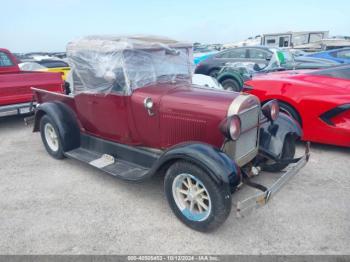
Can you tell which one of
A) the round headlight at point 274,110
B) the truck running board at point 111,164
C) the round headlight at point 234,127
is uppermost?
the round headlight at point 234,127

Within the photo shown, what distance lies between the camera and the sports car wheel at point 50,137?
473cm

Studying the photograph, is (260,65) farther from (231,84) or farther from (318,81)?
(318,81)

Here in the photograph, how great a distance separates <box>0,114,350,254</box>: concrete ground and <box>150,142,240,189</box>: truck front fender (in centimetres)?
61

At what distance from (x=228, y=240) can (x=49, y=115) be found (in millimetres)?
3273

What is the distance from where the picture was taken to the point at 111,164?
12.9ft

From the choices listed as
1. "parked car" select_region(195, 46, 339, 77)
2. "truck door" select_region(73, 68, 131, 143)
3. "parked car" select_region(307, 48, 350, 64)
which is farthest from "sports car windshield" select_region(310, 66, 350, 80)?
"parked car" select_region(307, 48, 350, 64)

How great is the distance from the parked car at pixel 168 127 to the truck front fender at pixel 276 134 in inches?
0.5

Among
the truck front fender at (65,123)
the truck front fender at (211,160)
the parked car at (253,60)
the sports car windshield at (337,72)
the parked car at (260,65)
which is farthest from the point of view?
the parked car at (253,60)

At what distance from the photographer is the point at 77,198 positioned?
3740 mm

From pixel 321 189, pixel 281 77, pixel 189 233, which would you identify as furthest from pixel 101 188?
pixel 281 77

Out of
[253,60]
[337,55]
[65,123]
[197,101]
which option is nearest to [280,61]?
[253,60]

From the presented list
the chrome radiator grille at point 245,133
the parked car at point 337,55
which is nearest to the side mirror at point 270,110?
the chrome radiator grille at point 245,133

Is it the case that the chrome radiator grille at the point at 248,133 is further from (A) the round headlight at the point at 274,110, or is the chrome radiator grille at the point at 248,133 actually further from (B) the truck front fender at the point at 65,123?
(B) the truck front fender at the point at 65,123

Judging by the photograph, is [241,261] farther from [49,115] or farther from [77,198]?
[49,115]
